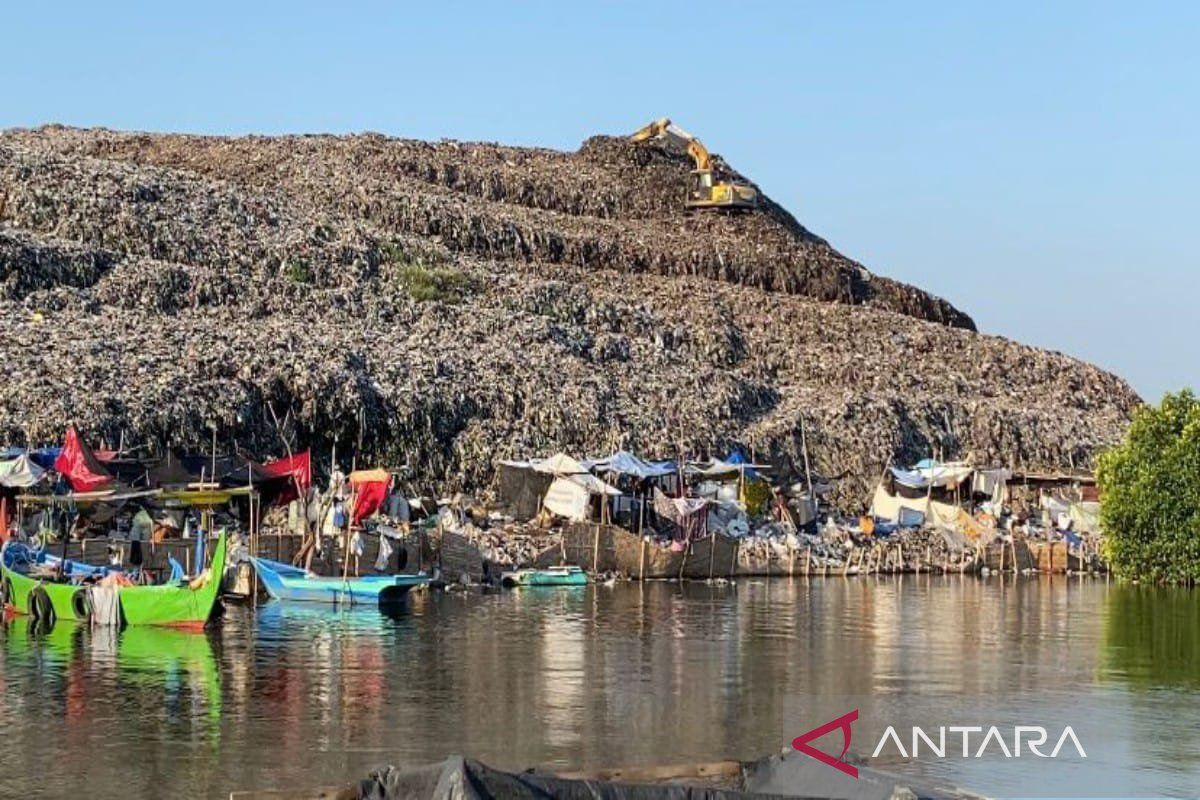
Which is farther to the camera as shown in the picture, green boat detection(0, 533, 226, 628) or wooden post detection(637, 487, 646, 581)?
wooden post detection(637, 487, 646, 581)

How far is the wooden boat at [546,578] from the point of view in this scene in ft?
152

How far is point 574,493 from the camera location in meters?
51.0

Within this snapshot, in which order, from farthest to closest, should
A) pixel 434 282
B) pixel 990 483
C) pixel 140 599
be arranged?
pixel 434 282 → pixel 990 483 → pixel 140 599

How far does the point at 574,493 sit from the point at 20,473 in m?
15.4

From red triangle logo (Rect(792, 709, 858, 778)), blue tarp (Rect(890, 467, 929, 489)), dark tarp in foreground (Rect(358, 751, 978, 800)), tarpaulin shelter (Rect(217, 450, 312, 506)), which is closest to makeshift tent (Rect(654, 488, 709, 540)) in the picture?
blue tarp (Rect(890, 467, 929, 489))

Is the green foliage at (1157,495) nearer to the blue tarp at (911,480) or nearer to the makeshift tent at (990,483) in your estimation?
the blue tarp at (911,480)

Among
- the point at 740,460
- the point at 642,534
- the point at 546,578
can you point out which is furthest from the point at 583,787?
the point at 740,460

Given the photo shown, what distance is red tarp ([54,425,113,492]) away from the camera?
40094mm

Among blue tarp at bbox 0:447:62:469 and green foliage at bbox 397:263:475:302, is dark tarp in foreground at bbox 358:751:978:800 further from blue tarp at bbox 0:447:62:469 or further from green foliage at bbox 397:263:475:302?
green foliage at bbox 397:263:475:302

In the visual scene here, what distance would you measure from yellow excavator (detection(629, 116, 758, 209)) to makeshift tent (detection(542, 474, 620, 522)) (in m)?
47.2

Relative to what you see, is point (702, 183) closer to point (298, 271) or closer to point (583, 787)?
point (298, 271)

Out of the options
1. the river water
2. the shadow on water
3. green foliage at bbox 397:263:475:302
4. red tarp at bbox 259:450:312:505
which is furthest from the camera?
green foliage at bbox 397:263:475:302

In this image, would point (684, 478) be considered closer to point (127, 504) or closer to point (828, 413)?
point (828, 413)

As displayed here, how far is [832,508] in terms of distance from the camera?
59.8m
